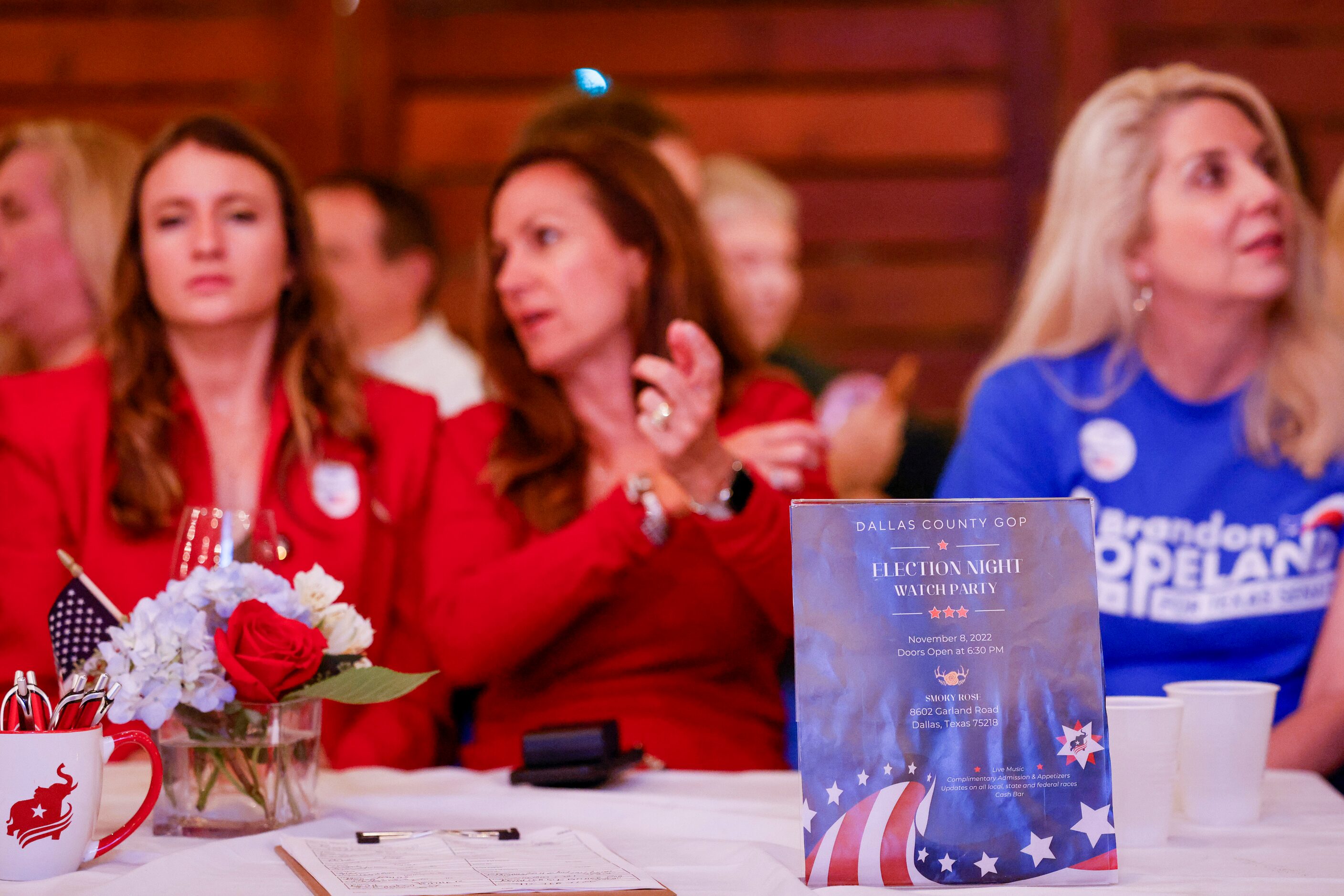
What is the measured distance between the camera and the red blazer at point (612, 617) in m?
1.57

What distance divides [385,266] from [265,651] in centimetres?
254

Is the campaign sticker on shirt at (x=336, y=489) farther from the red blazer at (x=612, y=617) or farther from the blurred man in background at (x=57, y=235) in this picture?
the blurred man in background at (x=57, y=235)

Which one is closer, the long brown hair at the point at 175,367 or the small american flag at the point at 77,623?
the small american flag at the point at 77,623

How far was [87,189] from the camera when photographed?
2.62m

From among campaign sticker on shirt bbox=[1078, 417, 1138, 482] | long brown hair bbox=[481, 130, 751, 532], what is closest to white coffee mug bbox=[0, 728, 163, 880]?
long brown hair bbox=[481, 130, 751, 532]

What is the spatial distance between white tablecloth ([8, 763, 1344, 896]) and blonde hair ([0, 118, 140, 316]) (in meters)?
1.60

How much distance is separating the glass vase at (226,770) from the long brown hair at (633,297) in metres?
0.80

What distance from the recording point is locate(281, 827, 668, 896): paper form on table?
2.73 feet

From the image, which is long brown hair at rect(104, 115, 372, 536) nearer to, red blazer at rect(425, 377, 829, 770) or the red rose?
red blazer at rect(425, 377, 829, 770)

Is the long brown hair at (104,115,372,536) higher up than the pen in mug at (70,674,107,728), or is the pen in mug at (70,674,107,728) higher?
the long brown hair at (104,115,372,536)

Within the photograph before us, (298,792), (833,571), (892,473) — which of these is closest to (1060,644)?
(833,571)

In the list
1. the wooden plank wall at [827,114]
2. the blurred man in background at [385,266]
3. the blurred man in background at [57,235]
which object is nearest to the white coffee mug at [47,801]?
the blurred man in background at [57,235]

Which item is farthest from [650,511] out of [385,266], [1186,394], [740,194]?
[385,266]

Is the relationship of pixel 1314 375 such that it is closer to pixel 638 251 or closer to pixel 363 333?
pixel 638 251
